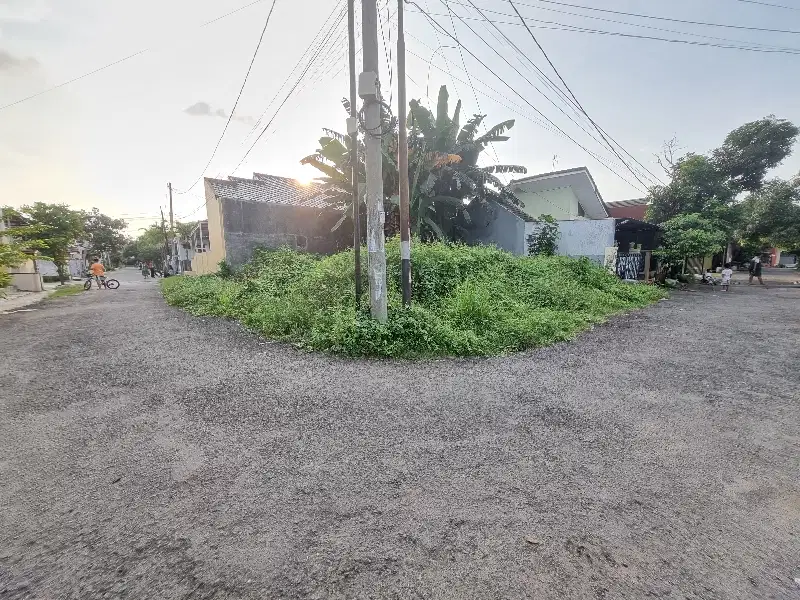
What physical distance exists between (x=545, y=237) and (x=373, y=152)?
11669 millimetres

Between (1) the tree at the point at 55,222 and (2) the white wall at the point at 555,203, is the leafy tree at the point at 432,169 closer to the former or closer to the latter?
(2) the white wall at the point at 555,203

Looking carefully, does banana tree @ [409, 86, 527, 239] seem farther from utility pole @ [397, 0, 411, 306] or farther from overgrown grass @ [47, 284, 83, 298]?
overgrown grass @ [47, 284, 83, 298]

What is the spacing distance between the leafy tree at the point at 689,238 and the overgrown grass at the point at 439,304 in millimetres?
4036

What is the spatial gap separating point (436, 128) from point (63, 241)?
22.0 metres

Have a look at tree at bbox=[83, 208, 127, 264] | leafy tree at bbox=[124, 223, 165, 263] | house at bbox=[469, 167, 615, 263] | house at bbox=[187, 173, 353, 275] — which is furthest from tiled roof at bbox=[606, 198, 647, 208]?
tree at bbox=[83, 208, 127, 264]

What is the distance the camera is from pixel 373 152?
20.0 ft

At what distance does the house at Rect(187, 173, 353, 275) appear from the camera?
53.3 ft

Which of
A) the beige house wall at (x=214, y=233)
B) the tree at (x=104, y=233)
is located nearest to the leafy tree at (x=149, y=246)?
the tree at (x=104, y=233)

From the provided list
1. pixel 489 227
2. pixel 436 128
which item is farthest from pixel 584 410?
pixel 489 227

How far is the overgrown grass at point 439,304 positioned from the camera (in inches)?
232

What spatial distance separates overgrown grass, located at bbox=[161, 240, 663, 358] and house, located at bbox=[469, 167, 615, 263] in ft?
7.00

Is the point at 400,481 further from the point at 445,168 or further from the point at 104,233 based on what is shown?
the point at 104,233

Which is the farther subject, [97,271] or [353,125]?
[97,271]

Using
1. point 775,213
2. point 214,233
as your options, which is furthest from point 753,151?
point 214,233
